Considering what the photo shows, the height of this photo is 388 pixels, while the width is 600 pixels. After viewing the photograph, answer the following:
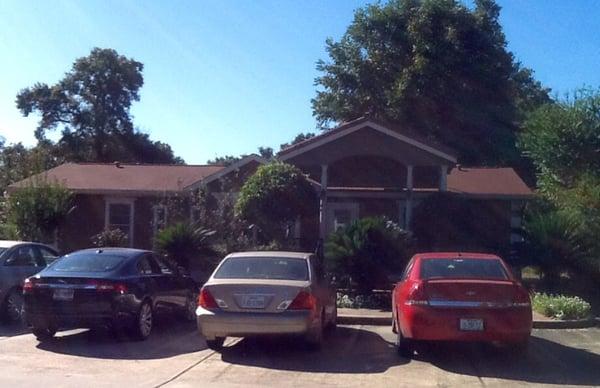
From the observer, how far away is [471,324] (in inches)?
443

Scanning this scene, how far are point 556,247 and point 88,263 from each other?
487 inches

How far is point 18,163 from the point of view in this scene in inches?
1462

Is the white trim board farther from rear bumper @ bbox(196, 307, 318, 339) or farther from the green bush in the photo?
rear bumper @ bbox(196, 307, 318, 339)

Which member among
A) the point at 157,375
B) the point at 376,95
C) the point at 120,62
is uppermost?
the point at 120,62

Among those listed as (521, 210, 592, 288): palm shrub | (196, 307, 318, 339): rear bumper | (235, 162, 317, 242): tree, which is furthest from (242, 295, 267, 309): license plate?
(521, 210, 592, 288): palm shrub

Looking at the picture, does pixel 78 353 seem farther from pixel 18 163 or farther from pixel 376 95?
pixel 376 95

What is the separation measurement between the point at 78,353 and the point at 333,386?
13.6 ft

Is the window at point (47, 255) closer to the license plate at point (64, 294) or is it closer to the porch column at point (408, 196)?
the license plate at point (64, 294)

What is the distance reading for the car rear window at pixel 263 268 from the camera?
490 inches

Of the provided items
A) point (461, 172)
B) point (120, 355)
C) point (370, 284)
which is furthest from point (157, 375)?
point (461, 172)

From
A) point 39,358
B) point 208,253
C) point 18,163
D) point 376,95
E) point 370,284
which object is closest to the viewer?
point 39,358

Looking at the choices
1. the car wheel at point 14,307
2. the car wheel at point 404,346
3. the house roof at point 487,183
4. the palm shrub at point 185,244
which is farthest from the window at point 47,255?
the house roof at point 487,183

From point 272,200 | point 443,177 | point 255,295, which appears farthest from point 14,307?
point 443,177

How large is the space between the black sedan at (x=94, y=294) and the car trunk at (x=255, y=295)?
1.69m
